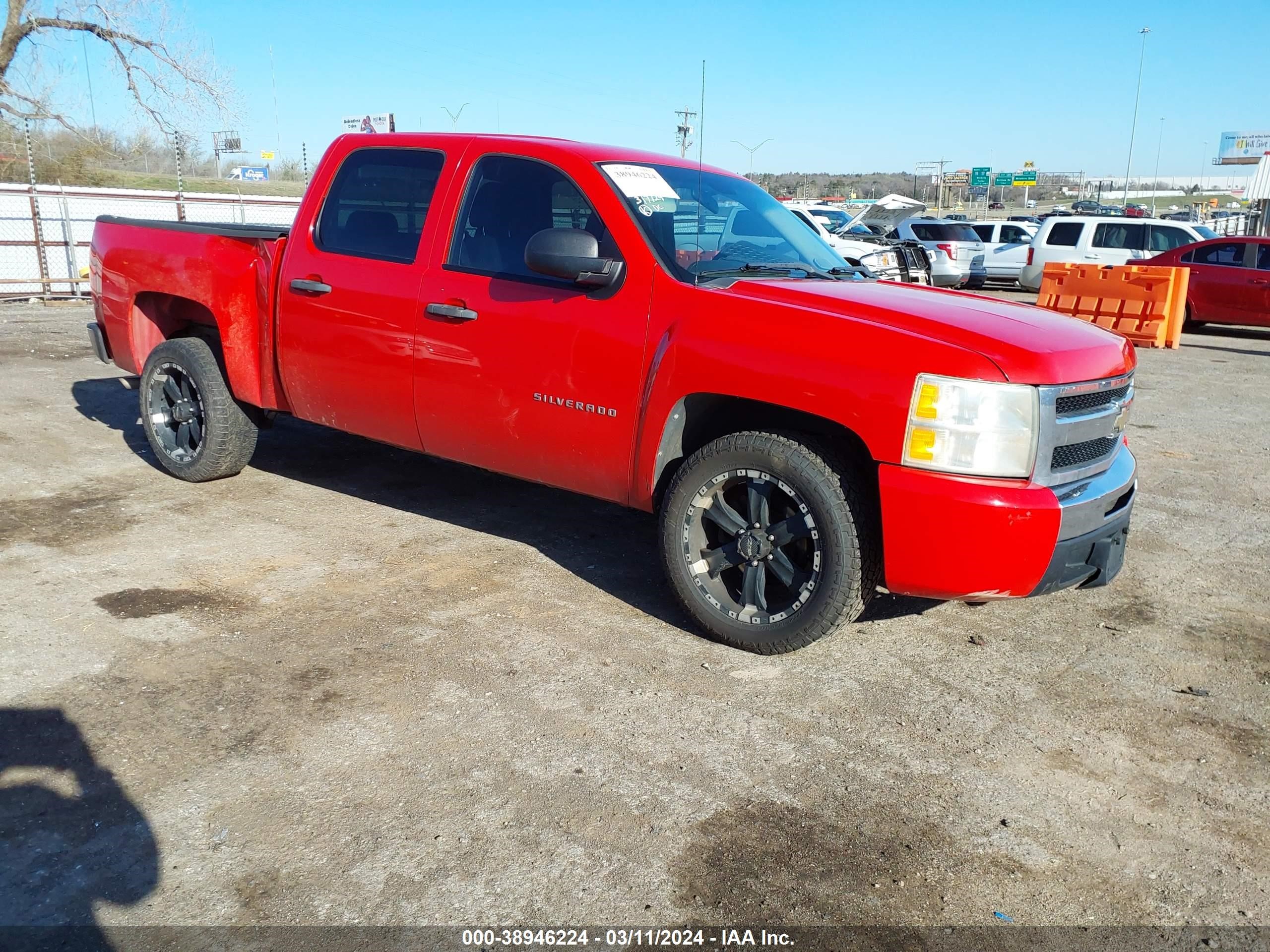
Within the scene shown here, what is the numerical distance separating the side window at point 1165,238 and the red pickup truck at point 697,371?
16.0m

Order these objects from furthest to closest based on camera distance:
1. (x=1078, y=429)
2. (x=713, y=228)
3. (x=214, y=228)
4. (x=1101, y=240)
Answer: (x=1101, y=240) < (x=214, y=228) < (x=713, y=228) < (x=1078, y=429)

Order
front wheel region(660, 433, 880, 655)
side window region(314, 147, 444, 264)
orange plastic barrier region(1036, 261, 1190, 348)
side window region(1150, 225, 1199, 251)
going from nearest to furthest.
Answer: front wheel region(660, 433, 880, 655)
side window region(314, 147, 444, 264)
orange plastic barrier region(1036, 261, 1190, 348)
side window region(1150, 225, 1199, 251)

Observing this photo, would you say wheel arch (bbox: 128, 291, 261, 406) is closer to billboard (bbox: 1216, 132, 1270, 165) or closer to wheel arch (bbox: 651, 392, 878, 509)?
wheel arch (bbox: 651, 392, 878, 509)

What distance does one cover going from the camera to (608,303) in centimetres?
413

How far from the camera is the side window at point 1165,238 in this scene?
18219mm

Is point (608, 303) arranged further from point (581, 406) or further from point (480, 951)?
point (480, 951)

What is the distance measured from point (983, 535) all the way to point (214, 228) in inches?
180

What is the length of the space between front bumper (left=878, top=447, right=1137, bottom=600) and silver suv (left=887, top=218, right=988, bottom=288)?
18731 mm

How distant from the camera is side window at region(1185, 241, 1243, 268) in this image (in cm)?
1547

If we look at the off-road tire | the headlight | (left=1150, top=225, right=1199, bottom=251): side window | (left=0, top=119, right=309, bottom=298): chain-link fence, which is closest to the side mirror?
the headlight

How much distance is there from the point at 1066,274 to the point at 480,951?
47.7ft

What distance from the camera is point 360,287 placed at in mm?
4906

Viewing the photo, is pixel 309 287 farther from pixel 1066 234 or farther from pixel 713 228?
pixel 1066 234

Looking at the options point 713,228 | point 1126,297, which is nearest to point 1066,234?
point 1126,297
